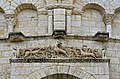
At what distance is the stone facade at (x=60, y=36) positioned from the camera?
47.4 ft

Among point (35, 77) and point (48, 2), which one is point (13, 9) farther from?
point (35, 77)

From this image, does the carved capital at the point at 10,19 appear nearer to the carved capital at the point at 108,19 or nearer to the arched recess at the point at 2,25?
the arched recess at the point at 2,25

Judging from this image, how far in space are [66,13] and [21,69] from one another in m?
2.78

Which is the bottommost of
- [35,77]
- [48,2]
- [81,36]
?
[35,77]

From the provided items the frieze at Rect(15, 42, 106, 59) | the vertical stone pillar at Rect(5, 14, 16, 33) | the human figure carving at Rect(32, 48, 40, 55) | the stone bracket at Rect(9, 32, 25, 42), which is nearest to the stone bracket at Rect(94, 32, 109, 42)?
the frieze at Rect(15, 42, 106, 59)

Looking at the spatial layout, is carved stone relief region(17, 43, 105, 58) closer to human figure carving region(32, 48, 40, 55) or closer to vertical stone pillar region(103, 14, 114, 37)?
human figure carving region(32, 48, 40, 55)

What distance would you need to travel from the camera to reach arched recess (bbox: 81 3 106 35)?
16406mm

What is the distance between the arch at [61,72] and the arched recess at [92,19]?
220 cm

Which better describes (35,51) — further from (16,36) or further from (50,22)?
(50,22)

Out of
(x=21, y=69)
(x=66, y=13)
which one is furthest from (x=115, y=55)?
(x=21, y=69)

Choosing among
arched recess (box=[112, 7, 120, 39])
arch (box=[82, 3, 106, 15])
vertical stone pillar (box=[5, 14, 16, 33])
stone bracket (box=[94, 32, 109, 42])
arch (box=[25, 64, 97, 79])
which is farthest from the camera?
arch (box=[82, 3, 106, 15])

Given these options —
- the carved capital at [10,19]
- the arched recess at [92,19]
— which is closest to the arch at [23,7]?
the carved capital at [10,19]

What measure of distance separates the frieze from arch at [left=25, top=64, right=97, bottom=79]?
0.44m

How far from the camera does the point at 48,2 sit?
16.3m
